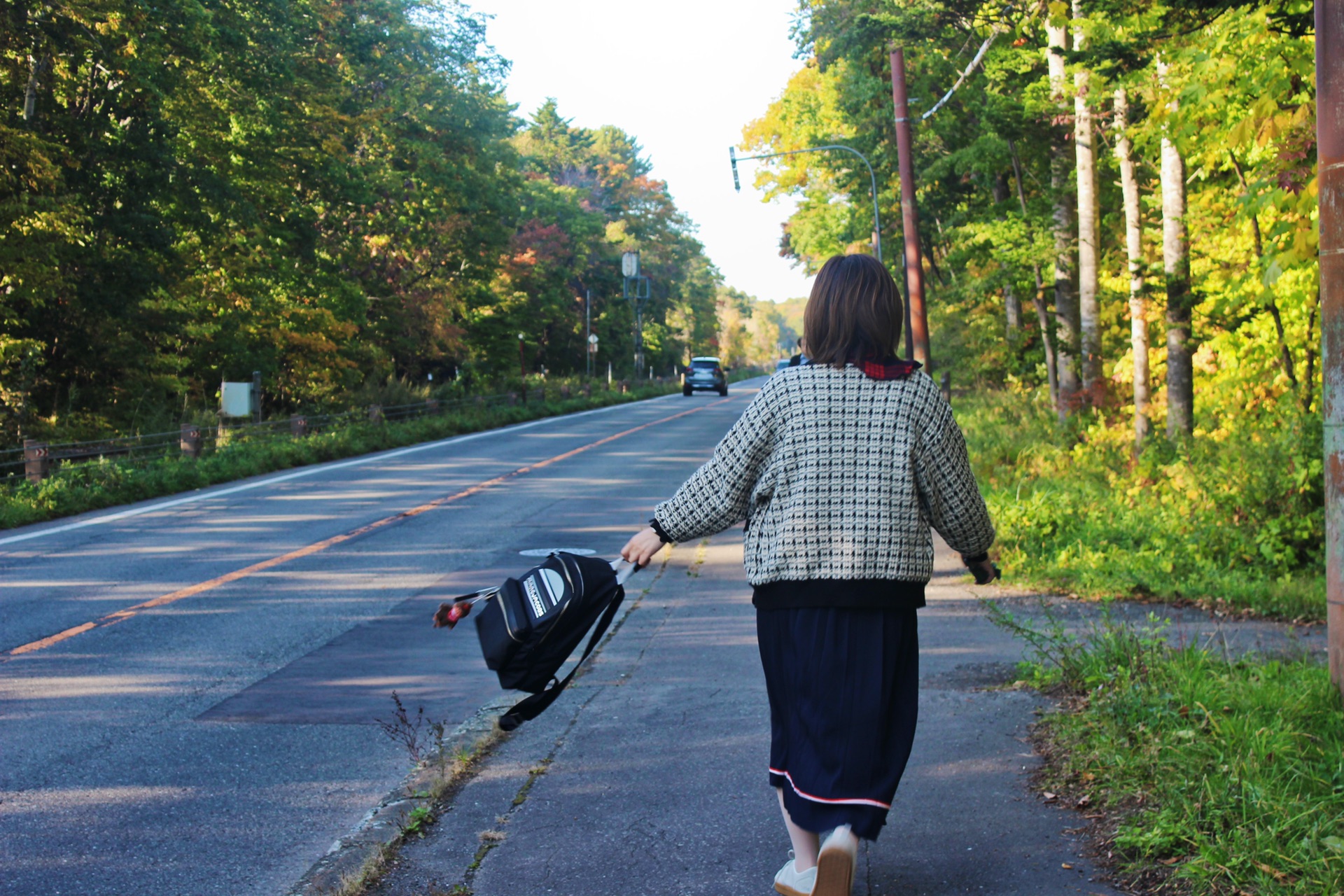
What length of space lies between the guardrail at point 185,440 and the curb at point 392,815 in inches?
524

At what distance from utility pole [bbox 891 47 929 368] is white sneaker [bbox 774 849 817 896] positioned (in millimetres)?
16296

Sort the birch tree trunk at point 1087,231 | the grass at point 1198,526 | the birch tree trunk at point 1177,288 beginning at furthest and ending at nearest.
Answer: the birch tree trunk at point 1087,231 → the birch tree trunk at point 1177,288 → the grass at point 1198,526

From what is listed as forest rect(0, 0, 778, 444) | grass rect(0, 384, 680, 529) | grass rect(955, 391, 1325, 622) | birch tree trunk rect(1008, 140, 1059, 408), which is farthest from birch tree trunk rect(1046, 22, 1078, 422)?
forest rect(0, 0, 778, 444)

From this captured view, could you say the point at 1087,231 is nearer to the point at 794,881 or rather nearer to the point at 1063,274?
the point at 1063,274

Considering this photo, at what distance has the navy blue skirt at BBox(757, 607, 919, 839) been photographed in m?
3.34

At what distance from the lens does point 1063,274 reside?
748 inches

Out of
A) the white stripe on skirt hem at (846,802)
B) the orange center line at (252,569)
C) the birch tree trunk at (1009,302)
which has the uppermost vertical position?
the birch tree trunk at (1009,302)

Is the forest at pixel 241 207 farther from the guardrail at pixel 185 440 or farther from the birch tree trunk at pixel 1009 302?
the birch tree trunk at pixel 1009 302

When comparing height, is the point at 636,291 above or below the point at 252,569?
above

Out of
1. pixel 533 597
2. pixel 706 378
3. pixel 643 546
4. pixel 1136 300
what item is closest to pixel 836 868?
pixel 643 546

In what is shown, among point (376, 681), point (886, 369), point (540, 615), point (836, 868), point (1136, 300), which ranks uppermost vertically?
point (1136, 300)

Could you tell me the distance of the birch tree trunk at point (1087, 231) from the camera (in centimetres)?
1548

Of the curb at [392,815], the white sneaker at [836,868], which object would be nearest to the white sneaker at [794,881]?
the white sneaker at [836,868]

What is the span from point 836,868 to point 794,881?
0.91ft
